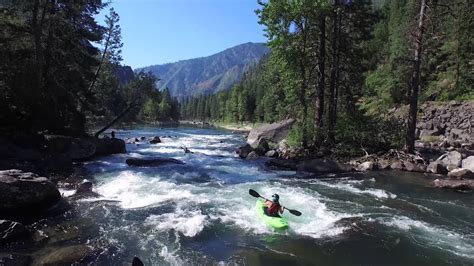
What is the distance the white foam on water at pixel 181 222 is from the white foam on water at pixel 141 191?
5.70ft

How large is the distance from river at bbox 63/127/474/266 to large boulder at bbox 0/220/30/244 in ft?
6.01

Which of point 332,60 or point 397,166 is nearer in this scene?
point 397,166

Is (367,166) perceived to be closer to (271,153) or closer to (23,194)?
(271,153)

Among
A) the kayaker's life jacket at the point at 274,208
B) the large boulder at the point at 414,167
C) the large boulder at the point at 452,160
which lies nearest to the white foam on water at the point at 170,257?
the kayaker's life jacket at the point at 274,208

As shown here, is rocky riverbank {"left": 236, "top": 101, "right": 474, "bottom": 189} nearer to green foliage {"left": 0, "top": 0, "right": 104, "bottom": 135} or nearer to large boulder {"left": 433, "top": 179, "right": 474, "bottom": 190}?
large boulder {"left": 433, "top": 179, "right": 474, "bottom": 190}

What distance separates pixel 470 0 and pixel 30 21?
4575 cm

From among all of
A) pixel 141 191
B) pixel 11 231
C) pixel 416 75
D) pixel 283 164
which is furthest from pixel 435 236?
pixel 416 75

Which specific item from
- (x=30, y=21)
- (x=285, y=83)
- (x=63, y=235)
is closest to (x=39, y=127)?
(x=30, y=21)

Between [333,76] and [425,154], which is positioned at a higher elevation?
[333,76]

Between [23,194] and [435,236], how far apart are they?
1344cm

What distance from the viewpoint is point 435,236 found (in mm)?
12031

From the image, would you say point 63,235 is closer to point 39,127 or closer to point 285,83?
point 39,127

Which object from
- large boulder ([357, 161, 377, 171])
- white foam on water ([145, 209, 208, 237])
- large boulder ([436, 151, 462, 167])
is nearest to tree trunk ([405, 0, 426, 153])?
large boulder ([436, 151, 462, 167])

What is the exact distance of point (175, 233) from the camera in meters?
12.1
